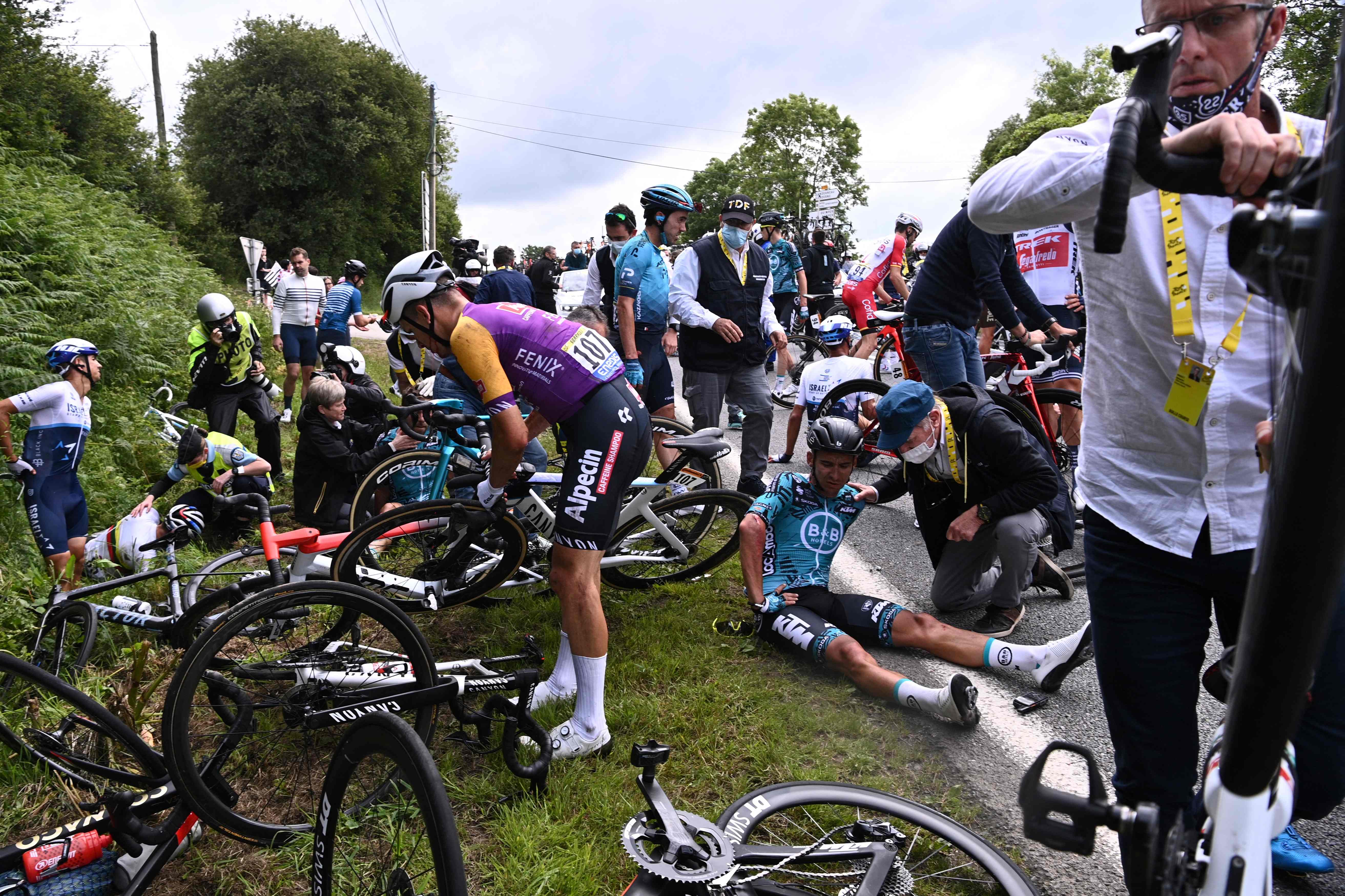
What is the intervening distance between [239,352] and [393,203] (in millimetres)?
38141

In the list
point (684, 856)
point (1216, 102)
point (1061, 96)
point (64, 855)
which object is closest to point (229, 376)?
point (64, 855)

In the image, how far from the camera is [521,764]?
3.34 m

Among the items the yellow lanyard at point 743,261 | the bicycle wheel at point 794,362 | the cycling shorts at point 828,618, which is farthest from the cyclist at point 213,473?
the bicycle wheel at point 794,362

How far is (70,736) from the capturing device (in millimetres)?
3078

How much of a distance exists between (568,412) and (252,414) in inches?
212

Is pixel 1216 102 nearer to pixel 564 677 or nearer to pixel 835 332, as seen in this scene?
pixel 564 677

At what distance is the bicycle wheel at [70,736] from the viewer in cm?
287

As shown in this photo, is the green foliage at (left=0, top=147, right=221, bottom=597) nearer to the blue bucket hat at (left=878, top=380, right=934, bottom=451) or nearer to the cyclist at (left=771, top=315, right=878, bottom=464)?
the blue bucket hat at (left=878, top=380, right=934, bottom=451)

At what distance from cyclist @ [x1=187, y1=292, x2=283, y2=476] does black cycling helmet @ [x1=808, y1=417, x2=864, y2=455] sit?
18.8 ft

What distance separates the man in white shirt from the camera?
6270 millimetres

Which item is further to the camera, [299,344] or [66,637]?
[299,344]

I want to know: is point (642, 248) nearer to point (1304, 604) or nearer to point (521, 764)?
point (521, 764)

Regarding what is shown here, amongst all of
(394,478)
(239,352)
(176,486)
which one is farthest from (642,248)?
(176,486)

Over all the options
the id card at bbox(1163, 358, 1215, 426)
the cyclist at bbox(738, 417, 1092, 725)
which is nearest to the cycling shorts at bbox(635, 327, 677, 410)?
the cyclist at bbox(738, 417, 1092, 725)
